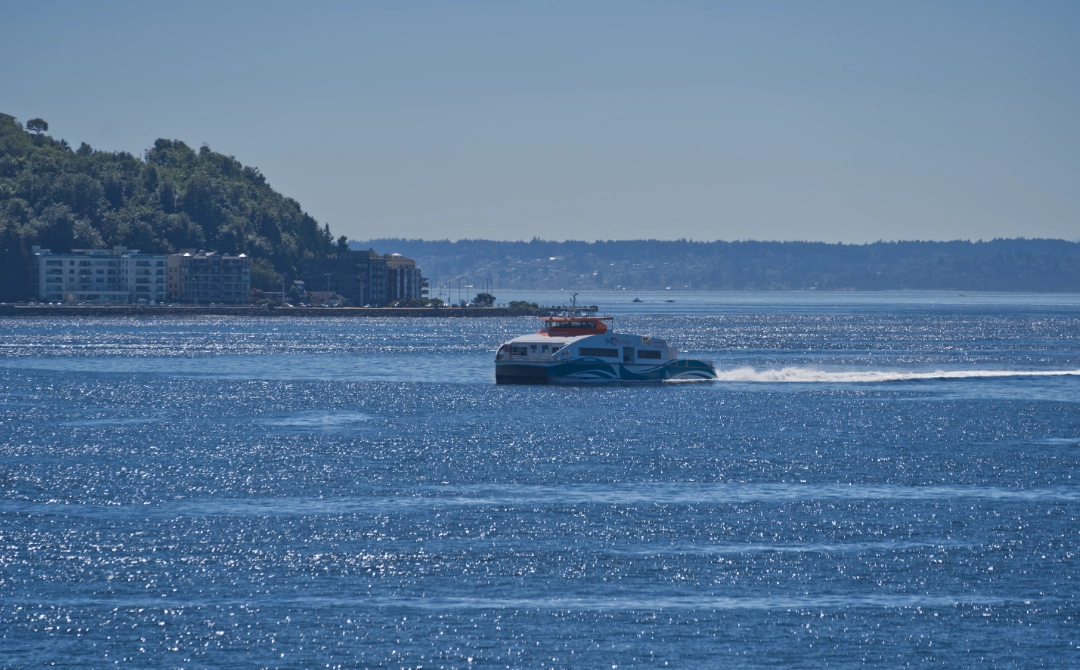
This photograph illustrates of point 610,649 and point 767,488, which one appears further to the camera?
point 767,488

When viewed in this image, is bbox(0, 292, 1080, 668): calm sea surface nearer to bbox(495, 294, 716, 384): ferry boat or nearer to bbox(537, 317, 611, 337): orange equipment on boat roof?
bbox(495, 294, 716, 384): ferry boat

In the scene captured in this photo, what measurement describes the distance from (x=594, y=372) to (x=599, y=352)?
1647mm

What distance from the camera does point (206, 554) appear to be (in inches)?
1582

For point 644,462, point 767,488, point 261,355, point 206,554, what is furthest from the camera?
point 261,355

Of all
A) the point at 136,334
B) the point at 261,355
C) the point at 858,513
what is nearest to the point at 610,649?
the point at 858,513

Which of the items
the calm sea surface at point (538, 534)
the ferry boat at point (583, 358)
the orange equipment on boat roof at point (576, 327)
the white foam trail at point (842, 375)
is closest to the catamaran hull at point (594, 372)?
the ferry boat at point (583, 358)

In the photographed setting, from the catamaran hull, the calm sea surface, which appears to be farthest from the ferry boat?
the calm sea surface

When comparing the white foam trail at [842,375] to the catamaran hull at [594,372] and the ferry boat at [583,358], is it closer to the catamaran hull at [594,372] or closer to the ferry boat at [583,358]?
the catamaran hull at [594,372]

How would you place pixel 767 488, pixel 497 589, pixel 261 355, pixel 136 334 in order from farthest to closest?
pixel 136 334 → pixel 261 355 → pixel 767 488 → pixel 497 589

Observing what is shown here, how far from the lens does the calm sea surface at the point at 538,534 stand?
31.9 metres

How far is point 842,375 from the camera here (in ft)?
370

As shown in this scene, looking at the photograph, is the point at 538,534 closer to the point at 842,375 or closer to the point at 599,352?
the point at 599,352

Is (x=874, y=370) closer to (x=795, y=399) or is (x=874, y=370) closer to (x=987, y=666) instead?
(x=795, y=399)

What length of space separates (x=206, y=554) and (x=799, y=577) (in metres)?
17.8
